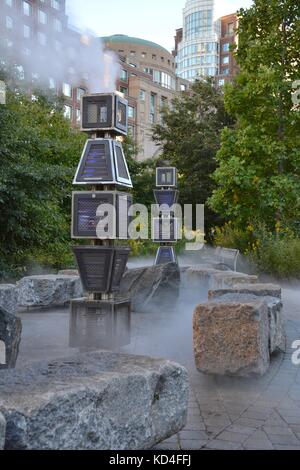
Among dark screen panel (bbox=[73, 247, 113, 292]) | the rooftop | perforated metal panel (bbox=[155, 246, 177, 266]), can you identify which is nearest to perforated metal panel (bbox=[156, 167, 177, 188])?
perforated metal panel (bbox=[155, 246, 177, 266])

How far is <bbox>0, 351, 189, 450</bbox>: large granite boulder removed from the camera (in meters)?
2.32

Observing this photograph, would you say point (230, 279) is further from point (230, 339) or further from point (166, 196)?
point (166, 196)

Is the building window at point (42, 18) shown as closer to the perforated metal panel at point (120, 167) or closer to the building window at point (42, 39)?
the building window at point (42, 39)

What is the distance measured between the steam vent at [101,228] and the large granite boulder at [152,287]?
8.67 feet

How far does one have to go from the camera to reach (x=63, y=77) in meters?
11.2

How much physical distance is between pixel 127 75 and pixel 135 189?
44.7 feet

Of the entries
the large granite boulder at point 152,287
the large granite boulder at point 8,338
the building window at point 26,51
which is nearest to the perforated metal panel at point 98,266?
the large granite boulder at point 8,338

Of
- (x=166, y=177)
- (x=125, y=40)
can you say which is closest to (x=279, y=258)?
(x=166, y=177)

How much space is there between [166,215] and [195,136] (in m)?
12.8

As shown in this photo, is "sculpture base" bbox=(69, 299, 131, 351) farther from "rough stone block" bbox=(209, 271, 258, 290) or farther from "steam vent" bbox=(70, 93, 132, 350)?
"rough stone block" bbox=(209, 271, 258, 290)

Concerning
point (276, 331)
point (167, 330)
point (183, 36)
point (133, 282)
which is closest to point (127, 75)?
point (133, 282)

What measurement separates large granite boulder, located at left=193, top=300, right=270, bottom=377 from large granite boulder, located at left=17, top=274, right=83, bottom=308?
4.69 meters

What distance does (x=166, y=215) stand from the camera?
16203mm

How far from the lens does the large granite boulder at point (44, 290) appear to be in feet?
30.7
